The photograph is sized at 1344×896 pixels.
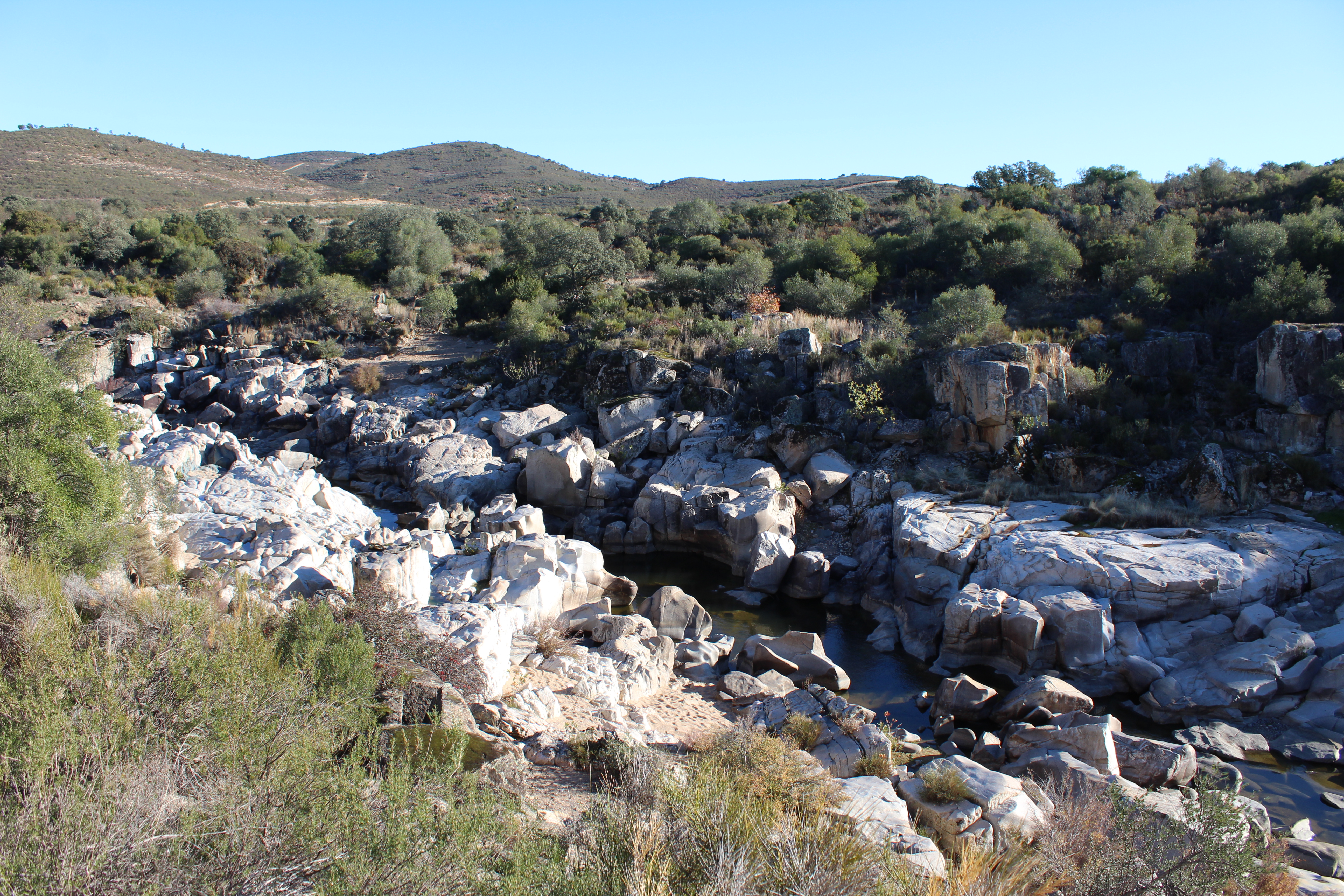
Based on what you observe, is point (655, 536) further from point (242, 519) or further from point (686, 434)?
point (242, 519)

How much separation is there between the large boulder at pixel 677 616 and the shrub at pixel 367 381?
48.2 feet

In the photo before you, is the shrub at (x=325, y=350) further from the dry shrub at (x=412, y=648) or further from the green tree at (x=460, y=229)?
the dry shrub at (x=412, y=648)

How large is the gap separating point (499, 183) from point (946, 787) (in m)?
70.5

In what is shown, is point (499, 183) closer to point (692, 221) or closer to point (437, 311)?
point (692, 221)

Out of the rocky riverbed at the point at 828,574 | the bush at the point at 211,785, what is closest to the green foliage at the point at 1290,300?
the rocky riverbed at the point at 828,574

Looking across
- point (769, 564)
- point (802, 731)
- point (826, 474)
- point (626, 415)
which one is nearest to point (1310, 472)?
point (826, 474)

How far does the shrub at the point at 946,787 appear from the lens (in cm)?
671

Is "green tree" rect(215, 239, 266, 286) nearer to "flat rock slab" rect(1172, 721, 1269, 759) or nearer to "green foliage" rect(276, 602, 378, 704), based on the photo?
"green foliage" rect(276, 602, 378, 704)

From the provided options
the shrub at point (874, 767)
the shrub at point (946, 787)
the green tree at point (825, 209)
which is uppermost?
the green tree at point (825, 209)

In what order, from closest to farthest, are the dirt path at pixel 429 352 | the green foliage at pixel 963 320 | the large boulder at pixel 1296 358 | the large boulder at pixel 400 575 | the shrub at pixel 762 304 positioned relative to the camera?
the large boulder at pixel 400 575, the large boulder at pixel 1296 358, the green foliage at pixel 963 320, the shrub at pixel 762 304, the dirt path at pixel 429 352

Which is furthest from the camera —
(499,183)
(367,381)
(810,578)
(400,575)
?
(499,183)

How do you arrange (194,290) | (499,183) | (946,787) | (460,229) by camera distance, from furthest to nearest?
1. (499,183)
2. (460,229)
3. (194,290)
4. (946,787)

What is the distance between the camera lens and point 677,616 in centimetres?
1200

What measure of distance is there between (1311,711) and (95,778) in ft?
38.8
